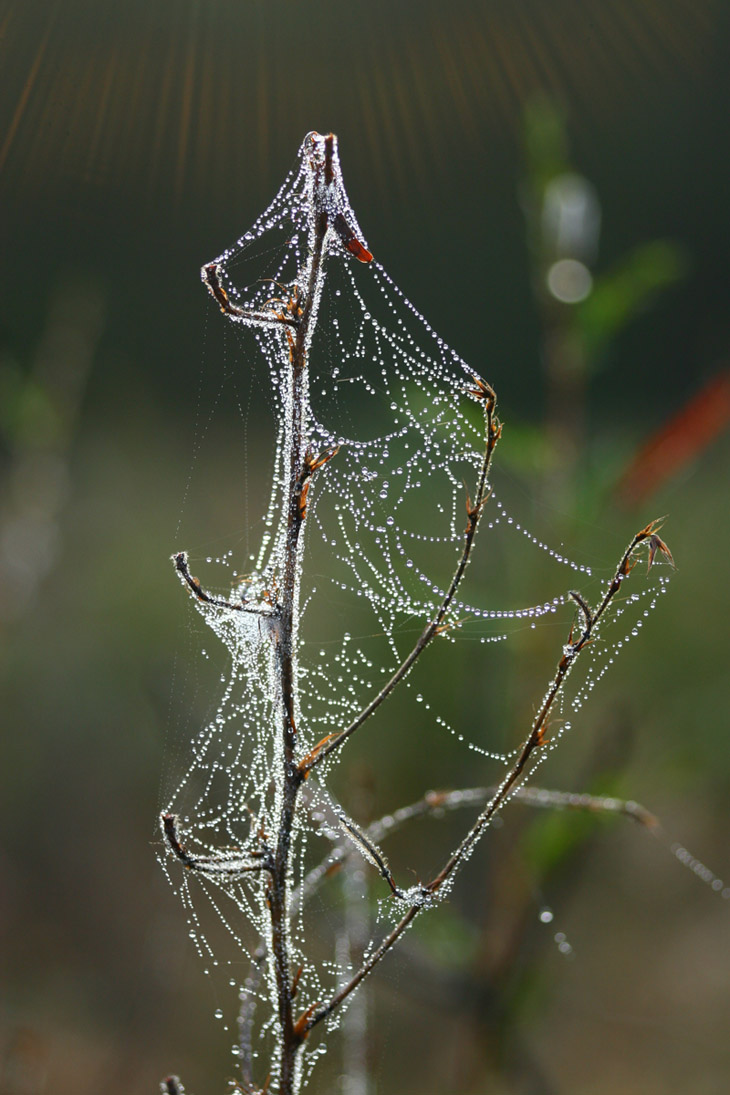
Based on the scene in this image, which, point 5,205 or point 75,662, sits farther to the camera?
point 5,205

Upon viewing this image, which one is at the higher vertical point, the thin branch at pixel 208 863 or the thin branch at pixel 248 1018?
the thin branch at pixel 208 863

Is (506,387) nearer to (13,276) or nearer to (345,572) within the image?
(345,572)

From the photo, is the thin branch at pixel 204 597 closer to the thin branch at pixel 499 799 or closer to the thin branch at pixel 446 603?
the thin branch at pixel 446 603

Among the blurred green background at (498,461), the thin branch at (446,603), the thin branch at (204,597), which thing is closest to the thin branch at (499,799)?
the thin branch at (446,603)

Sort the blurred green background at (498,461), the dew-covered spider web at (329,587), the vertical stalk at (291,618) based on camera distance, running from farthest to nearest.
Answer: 1. the blurred green background at (498,461)
2. the dew-covered spider web at (329,587)
3. the vertical stalk at (291,618)

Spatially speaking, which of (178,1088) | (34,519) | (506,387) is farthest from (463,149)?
(178,1088)

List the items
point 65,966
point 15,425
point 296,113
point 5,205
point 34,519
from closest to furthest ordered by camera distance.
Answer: point 15,425
point 34,519
point 65,966
point 296,113
point 5,205

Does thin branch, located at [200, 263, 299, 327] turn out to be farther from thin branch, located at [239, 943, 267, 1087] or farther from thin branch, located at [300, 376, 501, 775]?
thin branch, located at [239, 943, 267, 1087]
